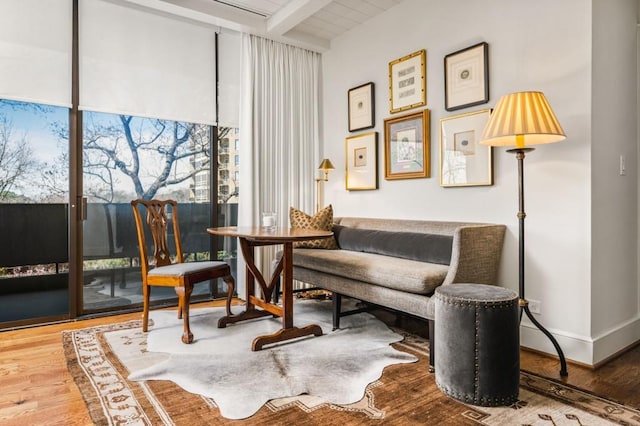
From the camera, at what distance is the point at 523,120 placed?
2.21 m

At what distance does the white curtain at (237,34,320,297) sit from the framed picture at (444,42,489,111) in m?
1.75

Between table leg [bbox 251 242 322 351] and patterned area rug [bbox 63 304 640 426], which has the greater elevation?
table leg [bbox 251 242 322 351]

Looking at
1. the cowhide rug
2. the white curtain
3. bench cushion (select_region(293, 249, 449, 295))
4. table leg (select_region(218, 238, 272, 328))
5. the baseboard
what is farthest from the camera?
the white curtain

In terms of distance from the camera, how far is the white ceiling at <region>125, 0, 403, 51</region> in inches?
140

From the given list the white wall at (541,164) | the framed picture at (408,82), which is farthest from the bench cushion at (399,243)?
the framed picture at (408,82)

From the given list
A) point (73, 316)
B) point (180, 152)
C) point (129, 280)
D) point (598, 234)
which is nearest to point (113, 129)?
point (180, 152)

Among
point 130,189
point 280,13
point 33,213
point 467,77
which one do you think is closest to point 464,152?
point 467,77

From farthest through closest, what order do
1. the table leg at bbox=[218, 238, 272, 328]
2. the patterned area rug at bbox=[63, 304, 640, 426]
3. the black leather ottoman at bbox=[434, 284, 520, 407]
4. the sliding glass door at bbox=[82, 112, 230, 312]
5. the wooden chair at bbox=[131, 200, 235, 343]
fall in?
the sliding glass door at bbox=[82, 112, 230, 312] → the table leg at bbox=[218, 238, 272, 328] → the wooden chair at bbox=[131, 200, 235, 343] → the black leather ottoman at bbox=[434, 284, 520, 407] → the patterned area rug at bbox=[63, 304, 640, 426]

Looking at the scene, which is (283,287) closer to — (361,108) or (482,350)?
(482,350)

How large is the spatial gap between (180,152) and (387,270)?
95.4 inches

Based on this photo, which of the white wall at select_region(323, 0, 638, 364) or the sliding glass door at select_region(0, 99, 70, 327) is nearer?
the white wall at select_region(323, 0, 638, 364)

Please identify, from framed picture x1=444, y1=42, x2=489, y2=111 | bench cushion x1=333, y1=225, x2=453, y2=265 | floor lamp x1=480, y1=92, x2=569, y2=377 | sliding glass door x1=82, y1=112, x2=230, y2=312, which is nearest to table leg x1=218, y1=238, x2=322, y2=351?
bench cushion x1=333, y1=225, x2=453, y2=265

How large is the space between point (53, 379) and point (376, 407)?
174 centimetres

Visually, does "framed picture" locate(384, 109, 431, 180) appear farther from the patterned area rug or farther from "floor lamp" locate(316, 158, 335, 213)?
the patterned area rug
